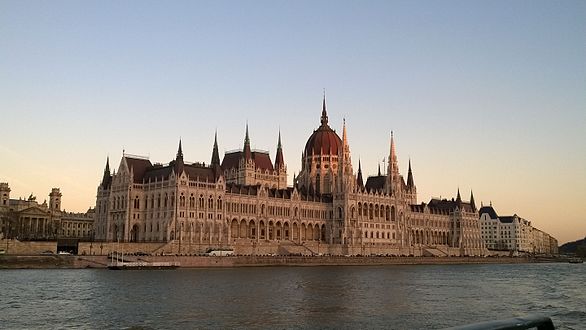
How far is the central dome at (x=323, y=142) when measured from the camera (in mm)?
171375

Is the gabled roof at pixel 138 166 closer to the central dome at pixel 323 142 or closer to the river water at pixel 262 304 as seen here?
the central dome at pixel 323 142

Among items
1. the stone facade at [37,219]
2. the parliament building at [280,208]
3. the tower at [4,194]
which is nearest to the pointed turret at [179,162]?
the parliament building at [280,208]

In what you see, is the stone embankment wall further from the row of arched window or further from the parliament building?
the row of arched window

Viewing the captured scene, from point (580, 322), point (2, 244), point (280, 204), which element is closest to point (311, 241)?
point (280, 204)

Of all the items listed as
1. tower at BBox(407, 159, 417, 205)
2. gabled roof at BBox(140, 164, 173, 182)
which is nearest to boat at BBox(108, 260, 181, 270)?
gabled roof at BBox(140, 164, 173, 182)

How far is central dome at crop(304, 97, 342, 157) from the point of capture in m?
171

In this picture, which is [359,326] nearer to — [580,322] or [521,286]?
[580,322]

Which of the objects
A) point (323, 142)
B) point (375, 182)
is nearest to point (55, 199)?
point (323, 142)

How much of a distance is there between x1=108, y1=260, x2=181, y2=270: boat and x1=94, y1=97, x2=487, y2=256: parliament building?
15.4m

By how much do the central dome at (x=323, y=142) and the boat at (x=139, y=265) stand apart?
79261 mm

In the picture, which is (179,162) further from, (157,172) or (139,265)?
(139,265)

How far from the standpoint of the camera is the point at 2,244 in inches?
3809

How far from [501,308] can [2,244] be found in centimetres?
7929

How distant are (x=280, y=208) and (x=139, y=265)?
2000 inches
